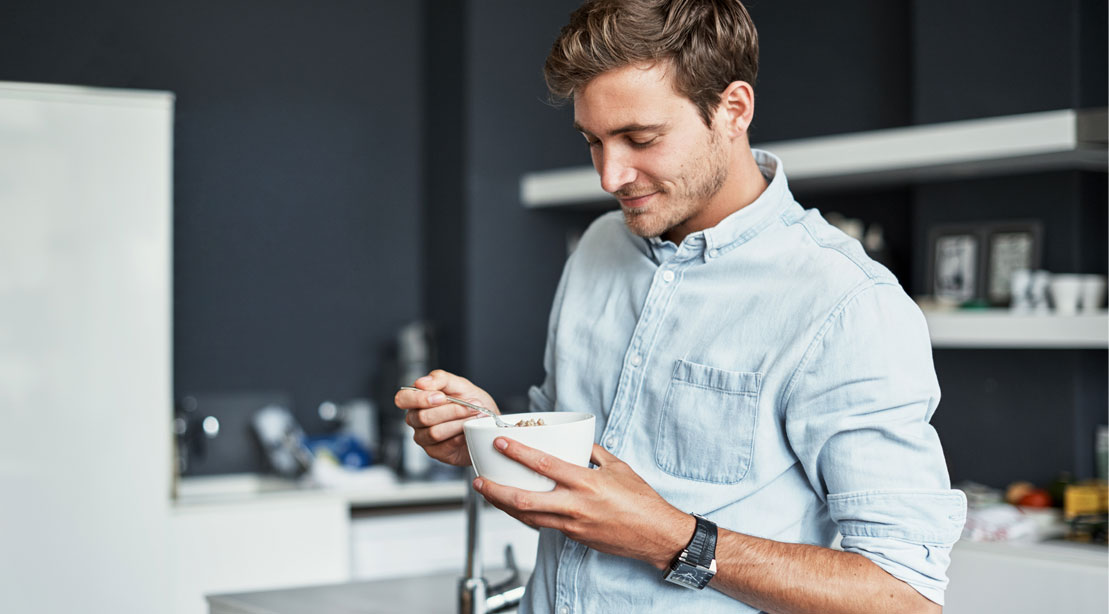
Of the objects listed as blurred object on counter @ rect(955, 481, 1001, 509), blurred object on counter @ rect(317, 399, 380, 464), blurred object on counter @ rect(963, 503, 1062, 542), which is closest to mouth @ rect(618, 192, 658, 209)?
blurred object on counter @ rect(963, 503, 1062, 542)

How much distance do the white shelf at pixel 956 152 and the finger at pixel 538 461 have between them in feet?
6.64

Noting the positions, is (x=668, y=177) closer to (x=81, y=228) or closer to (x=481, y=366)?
(x=81, y=228)

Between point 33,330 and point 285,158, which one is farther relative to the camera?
point 285,158

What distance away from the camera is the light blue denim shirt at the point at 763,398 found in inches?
41.4

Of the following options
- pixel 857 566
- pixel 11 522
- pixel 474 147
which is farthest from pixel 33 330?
pixel 857 566

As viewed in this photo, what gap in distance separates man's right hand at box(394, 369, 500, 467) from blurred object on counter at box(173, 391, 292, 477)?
8.97ft

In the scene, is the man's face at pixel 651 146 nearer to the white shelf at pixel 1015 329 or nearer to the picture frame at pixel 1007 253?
the white shelf at pixel 1015 329

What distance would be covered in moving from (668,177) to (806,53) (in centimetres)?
297

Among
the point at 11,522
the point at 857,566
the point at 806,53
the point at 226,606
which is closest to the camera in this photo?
the point at 857,566

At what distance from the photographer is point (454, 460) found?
1.31 meters

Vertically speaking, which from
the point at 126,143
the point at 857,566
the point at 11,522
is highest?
the point at 126,143

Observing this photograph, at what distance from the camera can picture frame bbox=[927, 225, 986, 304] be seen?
3.22 meters

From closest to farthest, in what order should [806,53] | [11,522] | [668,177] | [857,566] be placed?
[857,566]
[668,177]
[11,522]
[806,53]

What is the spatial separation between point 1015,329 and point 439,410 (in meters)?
2.04
